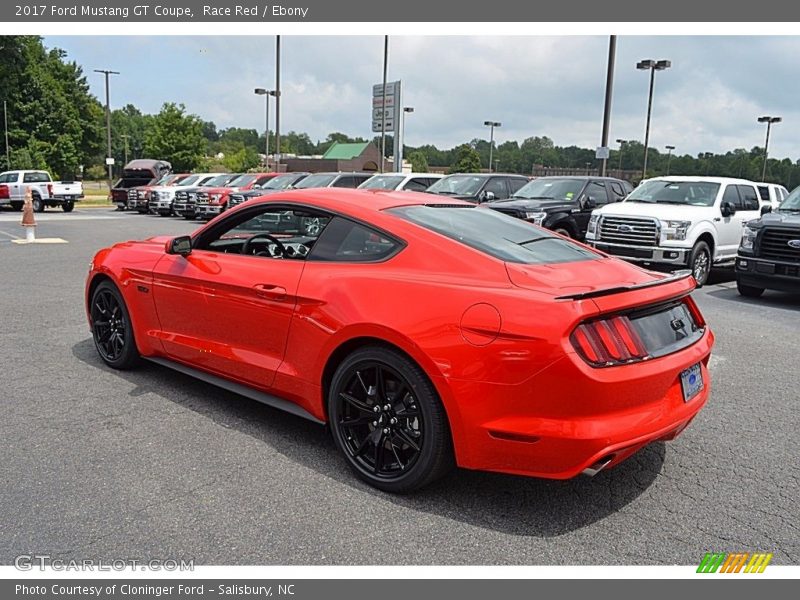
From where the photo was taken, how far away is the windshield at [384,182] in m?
19.1

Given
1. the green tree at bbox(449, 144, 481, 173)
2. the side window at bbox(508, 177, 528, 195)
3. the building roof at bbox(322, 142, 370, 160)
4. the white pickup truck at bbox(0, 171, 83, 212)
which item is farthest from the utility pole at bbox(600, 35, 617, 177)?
the building roof at bbox(322, 142, 370, 160)

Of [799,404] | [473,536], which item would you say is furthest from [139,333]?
[799,404]

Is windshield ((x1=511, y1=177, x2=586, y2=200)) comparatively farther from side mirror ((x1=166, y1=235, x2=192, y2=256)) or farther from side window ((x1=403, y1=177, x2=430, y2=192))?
side mirror ((x1=166, y1=235, x2=192, y2=256))

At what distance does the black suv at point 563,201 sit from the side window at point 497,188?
112 centimetres

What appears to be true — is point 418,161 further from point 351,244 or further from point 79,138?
point 351,244

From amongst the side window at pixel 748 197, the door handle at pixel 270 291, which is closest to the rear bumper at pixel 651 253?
the side window at pixel 748 197

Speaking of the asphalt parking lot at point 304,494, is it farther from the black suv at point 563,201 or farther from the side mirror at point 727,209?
the black suv at point 563,201

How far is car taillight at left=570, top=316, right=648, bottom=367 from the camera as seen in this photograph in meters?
2.94

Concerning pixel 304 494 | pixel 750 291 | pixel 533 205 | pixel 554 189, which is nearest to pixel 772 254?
pixel 750 291

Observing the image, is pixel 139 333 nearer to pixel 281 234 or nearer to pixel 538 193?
pixel 281 234

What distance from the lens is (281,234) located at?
15.6ft

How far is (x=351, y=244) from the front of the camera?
3.83 meters

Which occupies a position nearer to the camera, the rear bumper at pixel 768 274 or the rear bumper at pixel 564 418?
the rear bumper at pixel 564 418

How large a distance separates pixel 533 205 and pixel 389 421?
407 inches
